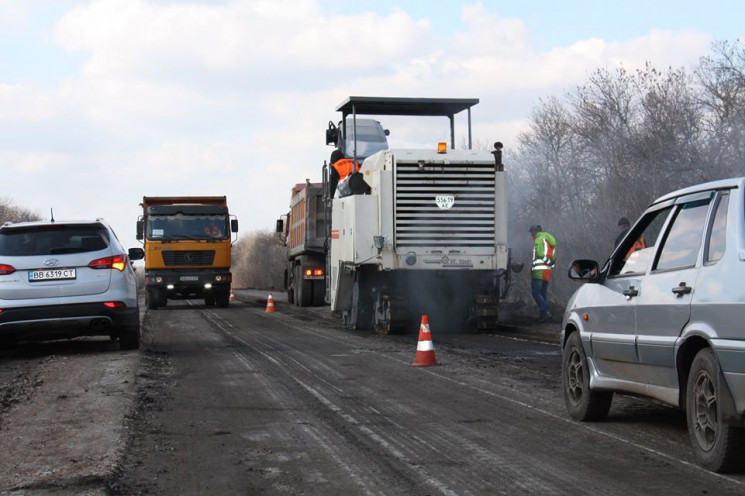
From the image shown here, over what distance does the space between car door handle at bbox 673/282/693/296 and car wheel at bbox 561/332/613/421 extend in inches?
65.9

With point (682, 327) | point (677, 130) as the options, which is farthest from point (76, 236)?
point (677, 130)

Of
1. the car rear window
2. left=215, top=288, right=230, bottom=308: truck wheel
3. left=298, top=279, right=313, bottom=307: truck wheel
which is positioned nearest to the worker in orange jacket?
the car rear window

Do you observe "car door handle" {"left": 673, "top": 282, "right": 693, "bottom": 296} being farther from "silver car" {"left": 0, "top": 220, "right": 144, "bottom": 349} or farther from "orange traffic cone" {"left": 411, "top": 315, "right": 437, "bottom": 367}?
"silver car" {"left": 0, "top": 220, "right": 144, "bottom": 349}

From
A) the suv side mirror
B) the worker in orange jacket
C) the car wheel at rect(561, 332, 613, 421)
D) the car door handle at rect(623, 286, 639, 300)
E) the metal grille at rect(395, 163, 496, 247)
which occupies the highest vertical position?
the worker in orange jacket

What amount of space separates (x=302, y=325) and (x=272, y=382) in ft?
35.3

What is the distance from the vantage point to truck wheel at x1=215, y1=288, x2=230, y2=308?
31.8 m

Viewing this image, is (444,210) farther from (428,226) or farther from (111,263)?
(111,263)

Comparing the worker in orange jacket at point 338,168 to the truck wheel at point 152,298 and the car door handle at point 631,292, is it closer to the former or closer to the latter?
the truck wheel at point 152,298

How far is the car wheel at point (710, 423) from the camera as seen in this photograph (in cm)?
590

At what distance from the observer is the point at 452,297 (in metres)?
19.0

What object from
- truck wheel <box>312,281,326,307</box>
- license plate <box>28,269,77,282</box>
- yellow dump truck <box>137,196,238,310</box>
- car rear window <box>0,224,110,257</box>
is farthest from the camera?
yellow dump truck <box>137,196,238,310</box>

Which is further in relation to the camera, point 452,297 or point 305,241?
point 305,241

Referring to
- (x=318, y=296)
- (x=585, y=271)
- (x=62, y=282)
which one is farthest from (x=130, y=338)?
(x=318, y=296)

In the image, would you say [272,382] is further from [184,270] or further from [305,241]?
[184,270]
